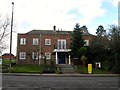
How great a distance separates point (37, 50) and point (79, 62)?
9.68m

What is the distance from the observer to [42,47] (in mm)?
64438

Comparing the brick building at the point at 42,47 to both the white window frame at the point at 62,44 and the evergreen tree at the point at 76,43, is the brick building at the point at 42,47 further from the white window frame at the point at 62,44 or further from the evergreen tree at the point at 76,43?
the evergreen tree at the point at 76,43

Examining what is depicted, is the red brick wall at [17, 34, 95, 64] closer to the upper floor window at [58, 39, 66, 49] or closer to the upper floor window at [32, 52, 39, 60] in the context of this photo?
the upper floor window at [58, 39, 66, 49]

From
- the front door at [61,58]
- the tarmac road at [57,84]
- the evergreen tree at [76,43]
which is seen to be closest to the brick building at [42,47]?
the front door at [61,58]

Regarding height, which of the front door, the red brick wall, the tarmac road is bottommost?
the tarmac road

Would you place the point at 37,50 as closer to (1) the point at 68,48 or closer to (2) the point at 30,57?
(2) the point at 30,57

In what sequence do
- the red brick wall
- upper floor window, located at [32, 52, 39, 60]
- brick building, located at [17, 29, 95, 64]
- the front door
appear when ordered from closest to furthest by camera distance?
upper floor window, located at [32, 52, 39, 60] → brick building, located at [17, 29, 95, 64] → the front door → the red brick wall

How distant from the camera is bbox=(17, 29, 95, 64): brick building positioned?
207ft

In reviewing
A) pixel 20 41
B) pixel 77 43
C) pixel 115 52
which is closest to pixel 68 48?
pixel 77 43

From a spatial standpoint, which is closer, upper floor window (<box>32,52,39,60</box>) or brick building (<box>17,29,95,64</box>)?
upper floor window (<box>32,52,39,60</box>)

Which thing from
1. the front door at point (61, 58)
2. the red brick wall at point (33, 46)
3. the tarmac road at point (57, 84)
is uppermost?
the red brick wall at point (33, 46)

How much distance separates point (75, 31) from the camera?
191 feet

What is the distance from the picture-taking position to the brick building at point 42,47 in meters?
63.1

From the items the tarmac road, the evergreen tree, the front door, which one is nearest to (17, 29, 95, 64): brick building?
the front door
